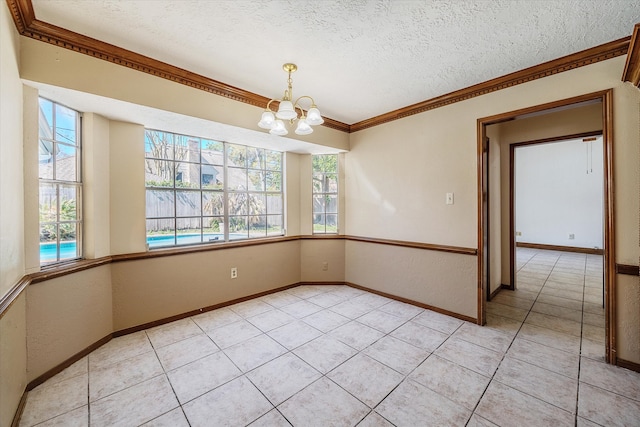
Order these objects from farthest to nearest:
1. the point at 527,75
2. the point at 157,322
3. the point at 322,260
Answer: the point at 322,260, the point at 157,322, the point at 527,75

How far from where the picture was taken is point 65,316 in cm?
209

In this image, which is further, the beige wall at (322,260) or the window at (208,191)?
the beige wall at (322,260)

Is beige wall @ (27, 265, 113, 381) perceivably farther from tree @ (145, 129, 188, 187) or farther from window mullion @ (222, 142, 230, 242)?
window mullion @ (222, 142, 230, 242)

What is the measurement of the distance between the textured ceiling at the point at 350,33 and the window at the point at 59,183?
790mm

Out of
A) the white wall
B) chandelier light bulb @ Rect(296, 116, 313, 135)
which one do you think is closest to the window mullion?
chandelier light bulb @ Rect(296, 116, 313, 135)

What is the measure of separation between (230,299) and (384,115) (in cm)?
329

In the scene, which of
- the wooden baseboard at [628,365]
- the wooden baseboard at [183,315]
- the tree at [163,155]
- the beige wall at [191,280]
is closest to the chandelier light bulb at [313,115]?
the tree at [163,155]

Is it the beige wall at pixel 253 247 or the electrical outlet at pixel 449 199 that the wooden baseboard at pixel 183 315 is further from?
the electrical outlet at pixel 449 199

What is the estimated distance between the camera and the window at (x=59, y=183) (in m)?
2.07

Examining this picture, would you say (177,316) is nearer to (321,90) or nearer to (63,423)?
(63,423)

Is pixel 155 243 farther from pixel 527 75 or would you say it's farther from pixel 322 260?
pixel 527 75

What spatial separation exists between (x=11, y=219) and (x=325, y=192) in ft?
11.1

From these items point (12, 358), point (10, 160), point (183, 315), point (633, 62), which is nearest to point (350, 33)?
point (633, 62)

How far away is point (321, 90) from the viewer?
284cm
